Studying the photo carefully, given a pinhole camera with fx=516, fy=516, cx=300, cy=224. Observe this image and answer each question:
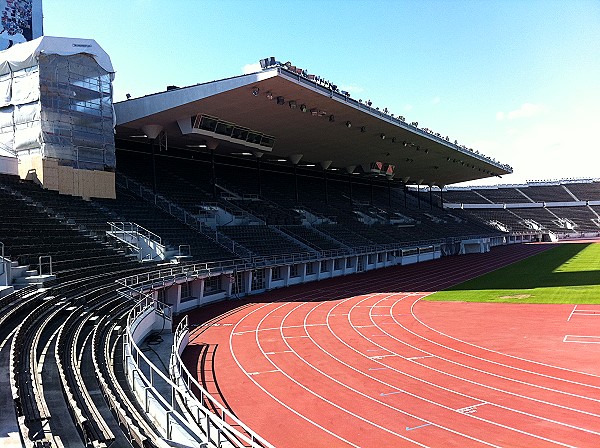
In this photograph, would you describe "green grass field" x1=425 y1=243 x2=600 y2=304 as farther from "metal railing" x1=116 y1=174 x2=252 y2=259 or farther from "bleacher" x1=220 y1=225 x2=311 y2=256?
"metal railing" x1=116 y1=174 x2=252 y2=259

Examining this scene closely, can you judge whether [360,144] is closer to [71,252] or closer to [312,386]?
[71,252]

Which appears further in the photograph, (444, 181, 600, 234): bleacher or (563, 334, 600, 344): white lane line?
(444, 181, 600, 234): bleacher

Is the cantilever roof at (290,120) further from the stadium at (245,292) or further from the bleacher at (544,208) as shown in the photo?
the bleacher at (544,208)

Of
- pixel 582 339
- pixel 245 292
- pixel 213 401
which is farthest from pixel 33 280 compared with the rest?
pixel 582 339

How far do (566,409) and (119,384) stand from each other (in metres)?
9.08

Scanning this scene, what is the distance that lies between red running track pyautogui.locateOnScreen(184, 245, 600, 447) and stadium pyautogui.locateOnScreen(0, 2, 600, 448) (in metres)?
0.09

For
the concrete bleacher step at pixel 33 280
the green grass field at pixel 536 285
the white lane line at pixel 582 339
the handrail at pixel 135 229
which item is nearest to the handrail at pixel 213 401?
the concrete bleacher step at pixel 33 280

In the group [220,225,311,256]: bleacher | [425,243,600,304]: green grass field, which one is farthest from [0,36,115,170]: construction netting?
[425,243,600,304]: green grass field

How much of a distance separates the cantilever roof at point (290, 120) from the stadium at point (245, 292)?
0.61 ft

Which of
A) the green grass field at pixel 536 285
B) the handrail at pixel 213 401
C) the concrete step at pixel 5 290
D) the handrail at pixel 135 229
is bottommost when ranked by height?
the green grass field at pixel 536 285

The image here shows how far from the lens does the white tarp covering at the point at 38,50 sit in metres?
24.5

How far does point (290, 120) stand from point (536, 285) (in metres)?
18.0

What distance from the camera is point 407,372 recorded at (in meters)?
14.0

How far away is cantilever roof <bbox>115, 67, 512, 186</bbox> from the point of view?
89.5 ft
